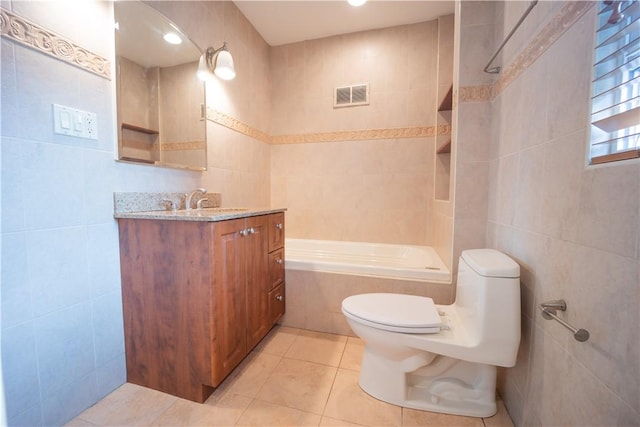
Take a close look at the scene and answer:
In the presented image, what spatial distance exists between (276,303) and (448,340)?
1091mm

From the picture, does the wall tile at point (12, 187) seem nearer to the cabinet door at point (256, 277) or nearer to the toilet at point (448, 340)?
the cabinet door at point (256, 277)

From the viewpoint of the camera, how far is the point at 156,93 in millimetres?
1519

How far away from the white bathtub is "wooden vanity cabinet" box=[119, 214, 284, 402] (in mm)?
702

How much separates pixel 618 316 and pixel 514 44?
125 cm

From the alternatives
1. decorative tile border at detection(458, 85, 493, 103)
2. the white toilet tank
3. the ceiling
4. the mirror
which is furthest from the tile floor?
the ceiling

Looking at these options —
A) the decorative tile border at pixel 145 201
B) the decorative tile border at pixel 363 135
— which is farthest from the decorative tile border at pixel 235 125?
the decorative tile border at pixel 145 201

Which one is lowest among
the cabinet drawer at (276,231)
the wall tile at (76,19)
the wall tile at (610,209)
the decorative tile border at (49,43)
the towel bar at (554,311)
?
the towel bar at (554,311)

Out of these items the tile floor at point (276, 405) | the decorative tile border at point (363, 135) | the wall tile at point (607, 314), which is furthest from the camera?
the decorative tile border at point (363, 135)

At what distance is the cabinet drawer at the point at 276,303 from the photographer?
5.65ft

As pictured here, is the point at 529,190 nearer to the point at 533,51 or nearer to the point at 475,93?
the point at 533,51

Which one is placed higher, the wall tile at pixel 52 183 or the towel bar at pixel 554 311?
the wall tile at pixel 52 183

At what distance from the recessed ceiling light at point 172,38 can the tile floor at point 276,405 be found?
196 centimetres

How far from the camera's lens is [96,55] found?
3.91ft

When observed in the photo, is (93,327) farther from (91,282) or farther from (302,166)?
(302,166)
